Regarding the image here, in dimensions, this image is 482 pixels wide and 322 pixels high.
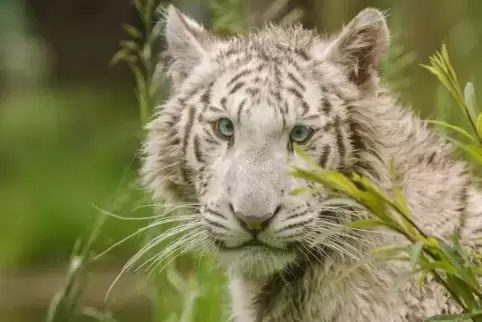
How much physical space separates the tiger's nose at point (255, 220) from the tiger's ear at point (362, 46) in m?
0.50

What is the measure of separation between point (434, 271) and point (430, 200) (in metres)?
0.97

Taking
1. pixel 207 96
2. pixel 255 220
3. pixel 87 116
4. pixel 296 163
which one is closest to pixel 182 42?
pixel 207 96

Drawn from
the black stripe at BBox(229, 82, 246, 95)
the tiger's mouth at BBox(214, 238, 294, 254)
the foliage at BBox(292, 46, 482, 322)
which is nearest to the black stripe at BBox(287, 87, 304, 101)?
the black stripe at BBox(229, 82, 246, 95)

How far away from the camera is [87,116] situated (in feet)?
24.1

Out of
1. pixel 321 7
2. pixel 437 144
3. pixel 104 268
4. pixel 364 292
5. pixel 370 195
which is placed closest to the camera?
pixel 370 195

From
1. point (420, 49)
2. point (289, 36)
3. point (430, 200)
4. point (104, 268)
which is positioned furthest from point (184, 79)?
point (104, 268)

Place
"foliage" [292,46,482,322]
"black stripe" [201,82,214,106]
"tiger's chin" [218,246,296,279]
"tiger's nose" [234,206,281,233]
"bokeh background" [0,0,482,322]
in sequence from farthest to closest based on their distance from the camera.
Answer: "bokeh background" [0,0,482,322], "black stripe" [201,82,214,106], "tiger's chin" [218,246,296,279], "tiger's nose" [234,206,281,233], "foliage" [292,46,482,322]

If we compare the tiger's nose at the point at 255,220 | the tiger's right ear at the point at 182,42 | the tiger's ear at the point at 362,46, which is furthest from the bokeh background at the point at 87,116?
the tiger's nose at the point at 255,220

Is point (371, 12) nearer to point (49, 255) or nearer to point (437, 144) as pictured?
point (437, 144)

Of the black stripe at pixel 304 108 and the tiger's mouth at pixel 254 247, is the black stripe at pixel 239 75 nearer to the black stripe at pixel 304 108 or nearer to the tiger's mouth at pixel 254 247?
the black stripe at pixel 304 108

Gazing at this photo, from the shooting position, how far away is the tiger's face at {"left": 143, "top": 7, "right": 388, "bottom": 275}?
251cm

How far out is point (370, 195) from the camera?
172cm

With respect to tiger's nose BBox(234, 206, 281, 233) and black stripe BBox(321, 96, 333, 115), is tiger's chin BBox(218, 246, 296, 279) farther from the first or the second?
black stripe BBox(321, 96, 333, 115)

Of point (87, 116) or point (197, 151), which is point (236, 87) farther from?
point (87, 116)
